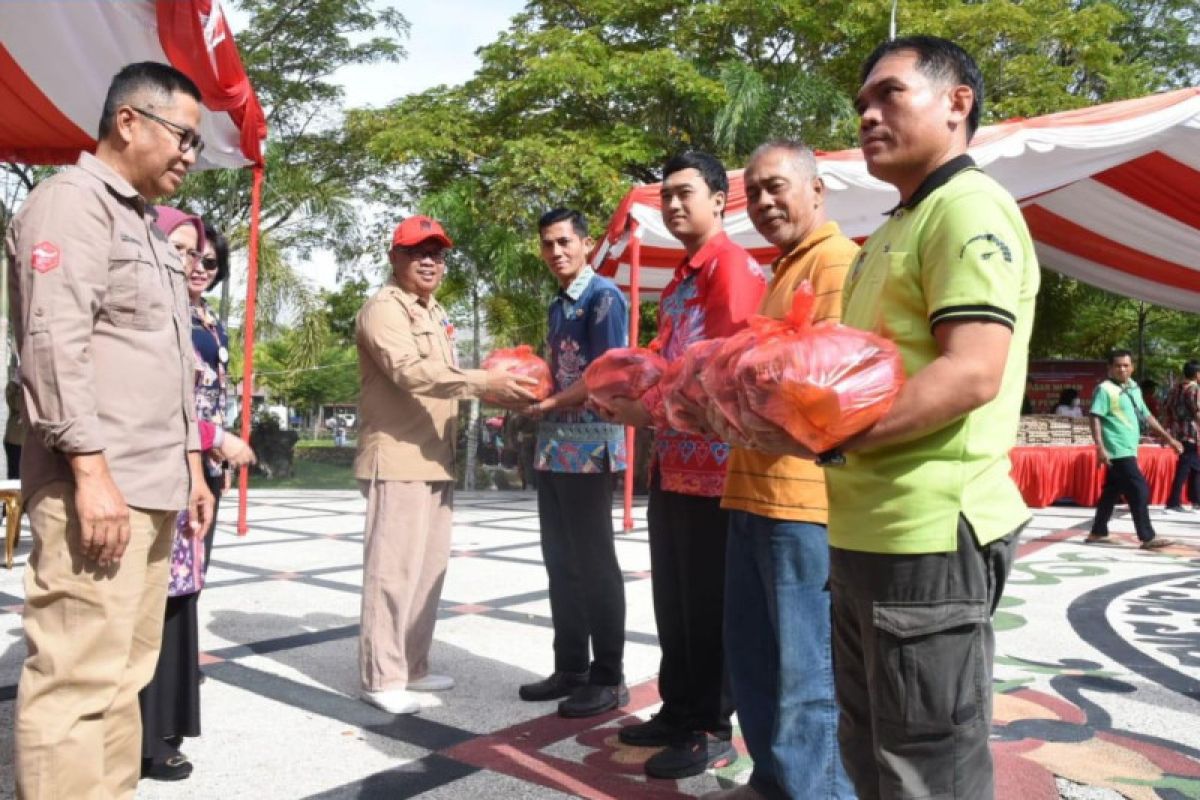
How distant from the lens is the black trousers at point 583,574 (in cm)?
312

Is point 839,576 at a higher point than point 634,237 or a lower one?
lower

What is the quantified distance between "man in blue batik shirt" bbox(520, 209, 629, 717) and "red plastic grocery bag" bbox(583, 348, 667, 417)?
65cm

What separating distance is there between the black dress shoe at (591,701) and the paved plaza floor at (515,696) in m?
0.04

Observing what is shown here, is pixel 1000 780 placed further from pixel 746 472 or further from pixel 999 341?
pixel 999 341

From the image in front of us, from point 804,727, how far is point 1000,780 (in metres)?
0.82

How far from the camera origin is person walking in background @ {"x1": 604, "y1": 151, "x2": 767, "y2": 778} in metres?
2.46

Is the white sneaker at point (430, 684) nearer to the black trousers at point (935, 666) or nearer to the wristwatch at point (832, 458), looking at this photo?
the black trousers at point (935, 666)

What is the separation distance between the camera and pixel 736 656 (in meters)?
2.18

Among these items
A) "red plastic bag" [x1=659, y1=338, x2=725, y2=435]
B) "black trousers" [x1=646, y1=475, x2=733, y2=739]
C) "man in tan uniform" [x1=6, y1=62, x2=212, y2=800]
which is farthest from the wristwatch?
"man in tan uniform" [x1=6, y1=62, x2=212, y2=800]

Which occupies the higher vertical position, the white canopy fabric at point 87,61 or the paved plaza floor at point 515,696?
the white canopy fabric at point 87,61

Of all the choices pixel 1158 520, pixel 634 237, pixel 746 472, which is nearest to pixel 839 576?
pixel 746 472

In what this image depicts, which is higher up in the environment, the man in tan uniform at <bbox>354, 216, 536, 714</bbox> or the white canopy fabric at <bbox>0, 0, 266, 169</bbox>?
the white canopy fabric at <bbox>0, 0, 266, 169</bbox>

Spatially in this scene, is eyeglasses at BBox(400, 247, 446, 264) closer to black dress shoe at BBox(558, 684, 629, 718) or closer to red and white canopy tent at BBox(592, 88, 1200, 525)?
black dress shoe at BBox(558, 684, 629, 718)

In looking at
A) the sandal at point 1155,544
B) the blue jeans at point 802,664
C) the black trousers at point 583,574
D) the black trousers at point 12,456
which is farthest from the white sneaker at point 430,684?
the black trousers at point 12,456
